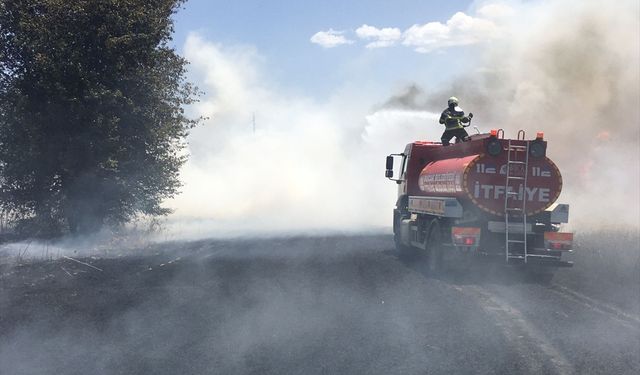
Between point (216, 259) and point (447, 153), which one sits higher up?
point (447, 153)

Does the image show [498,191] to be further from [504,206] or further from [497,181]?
[504,206]

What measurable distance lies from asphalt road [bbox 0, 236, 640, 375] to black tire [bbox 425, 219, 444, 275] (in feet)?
0.95

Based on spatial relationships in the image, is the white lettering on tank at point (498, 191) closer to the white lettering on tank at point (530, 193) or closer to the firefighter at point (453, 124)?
the white lettering on tank at point (530, 193)

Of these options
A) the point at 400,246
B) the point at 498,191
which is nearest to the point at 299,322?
the point at 498,191

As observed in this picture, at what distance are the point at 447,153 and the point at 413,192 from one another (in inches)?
75.6

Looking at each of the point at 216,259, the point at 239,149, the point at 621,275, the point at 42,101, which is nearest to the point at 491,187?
the point at 621,275

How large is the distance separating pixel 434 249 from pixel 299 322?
5.18 meters

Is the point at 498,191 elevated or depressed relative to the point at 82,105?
depressed

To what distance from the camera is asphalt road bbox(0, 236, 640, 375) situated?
5.99 metres

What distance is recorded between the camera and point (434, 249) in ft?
39.9

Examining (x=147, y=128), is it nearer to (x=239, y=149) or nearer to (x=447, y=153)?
(x=447, y=153)

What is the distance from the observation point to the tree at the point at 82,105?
588 inches

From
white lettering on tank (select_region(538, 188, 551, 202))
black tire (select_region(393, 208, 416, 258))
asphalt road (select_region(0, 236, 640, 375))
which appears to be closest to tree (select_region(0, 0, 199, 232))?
asphalt road (select_region(0, 236, 640, 375))

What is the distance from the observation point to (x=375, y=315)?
8.05 m
